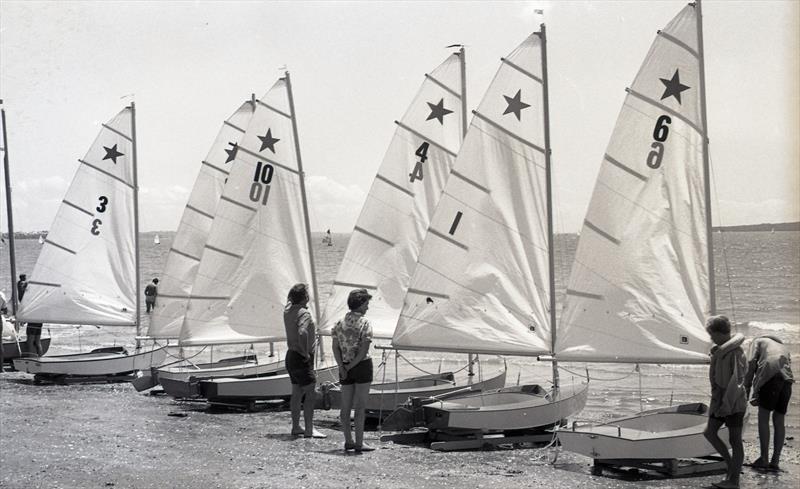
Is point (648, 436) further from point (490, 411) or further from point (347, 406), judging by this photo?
point (347, 406)

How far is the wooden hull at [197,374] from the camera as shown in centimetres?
1388

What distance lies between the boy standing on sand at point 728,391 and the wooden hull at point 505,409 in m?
2.86

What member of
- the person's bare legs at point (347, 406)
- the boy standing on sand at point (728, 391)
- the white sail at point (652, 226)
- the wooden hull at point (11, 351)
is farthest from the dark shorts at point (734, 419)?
the wooden hull at point (11, 351)

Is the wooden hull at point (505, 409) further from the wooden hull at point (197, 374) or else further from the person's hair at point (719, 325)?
the wooden hull at point (197, 374)

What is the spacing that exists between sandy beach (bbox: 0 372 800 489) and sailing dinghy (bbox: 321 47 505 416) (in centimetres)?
272

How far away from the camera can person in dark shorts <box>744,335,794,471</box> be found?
964 centimetres

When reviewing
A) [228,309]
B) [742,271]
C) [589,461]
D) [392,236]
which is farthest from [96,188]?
[742,271]

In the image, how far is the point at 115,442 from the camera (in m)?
11.0

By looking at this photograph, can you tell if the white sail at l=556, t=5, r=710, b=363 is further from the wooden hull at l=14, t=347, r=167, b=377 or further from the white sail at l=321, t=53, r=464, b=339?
the wooden hull at l=14, t=347, r=167, b=377

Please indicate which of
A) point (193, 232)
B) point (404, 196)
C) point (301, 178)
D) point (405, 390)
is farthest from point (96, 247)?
point (405, 390)

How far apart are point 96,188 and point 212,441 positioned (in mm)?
9813

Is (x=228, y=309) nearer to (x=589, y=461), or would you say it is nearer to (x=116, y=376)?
(x=116, y=376)

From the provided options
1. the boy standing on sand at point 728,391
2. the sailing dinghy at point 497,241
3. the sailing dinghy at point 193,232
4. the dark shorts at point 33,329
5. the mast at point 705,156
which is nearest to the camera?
the boy standing on sand at point 728,391

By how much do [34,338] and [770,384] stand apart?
15.4 m
